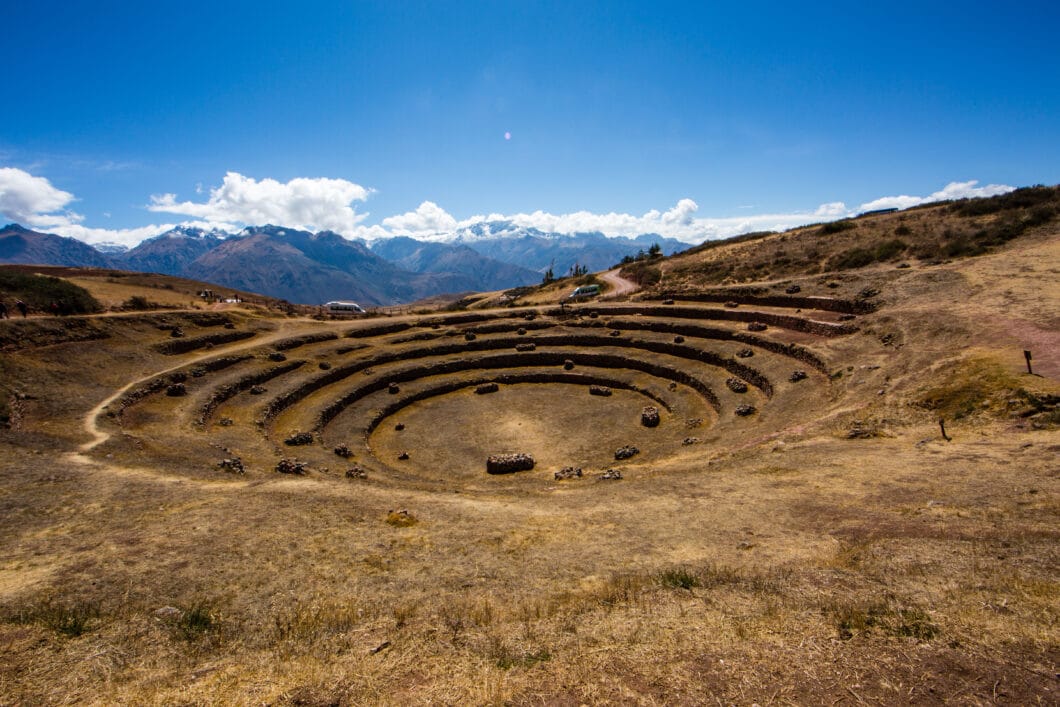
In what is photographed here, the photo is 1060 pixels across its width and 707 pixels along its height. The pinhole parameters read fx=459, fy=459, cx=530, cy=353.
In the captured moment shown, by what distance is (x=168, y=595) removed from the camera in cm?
1073

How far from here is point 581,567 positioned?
12.5 metres

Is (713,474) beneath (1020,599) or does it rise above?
beneath

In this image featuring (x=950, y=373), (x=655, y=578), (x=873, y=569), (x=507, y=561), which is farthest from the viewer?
(x=950, y=373)

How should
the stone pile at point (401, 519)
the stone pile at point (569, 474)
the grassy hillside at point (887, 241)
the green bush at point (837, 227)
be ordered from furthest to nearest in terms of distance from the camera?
the green bush at point (837, 227), the grassy hillside at point (887, 241), the stone pile at point (569, 474), the stone pile at point (401, 519)

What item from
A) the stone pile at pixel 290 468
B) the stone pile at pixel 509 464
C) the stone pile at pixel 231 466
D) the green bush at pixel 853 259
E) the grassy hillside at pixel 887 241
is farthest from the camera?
the green bush at pixel 853 259

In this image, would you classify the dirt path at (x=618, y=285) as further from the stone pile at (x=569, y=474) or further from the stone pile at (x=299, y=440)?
the stone pile at (x=299, y=440)

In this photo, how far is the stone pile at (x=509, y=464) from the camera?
2770 cm

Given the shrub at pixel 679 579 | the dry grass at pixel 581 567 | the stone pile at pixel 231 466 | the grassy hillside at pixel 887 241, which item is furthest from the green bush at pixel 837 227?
the stone pile at pixel 231 466

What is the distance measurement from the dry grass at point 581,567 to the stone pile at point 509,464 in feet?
3.19

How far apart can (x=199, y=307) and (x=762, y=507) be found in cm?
6444

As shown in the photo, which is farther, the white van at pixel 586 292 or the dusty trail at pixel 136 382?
the white van at pixel 586 292

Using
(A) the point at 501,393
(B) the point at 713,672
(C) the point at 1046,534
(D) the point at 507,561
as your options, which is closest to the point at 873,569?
(C) the point at 1046,534

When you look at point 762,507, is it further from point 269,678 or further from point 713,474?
point 269,678

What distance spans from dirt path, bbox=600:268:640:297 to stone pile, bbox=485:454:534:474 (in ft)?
158
